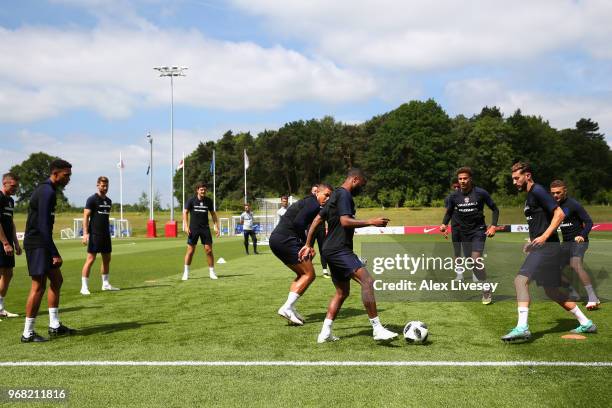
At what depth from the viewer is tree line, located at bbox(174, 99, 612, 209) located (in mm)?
81125

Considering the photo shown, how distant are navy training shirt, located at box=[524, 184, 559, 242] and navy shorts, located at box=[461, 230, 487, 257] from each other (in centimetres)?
306

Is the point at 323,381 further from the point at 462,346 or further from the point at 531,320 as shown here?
the point at 531,320

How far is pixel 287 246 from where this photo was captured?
8.38 m

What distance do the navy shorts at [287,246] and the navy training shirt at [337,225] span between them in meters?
1.65

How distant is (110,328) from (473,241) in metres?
6.64

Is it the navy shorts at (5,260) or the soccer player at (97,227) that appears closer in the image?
the navy shorts at (5,260)

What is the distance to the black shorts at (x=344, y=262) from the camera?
6594mm

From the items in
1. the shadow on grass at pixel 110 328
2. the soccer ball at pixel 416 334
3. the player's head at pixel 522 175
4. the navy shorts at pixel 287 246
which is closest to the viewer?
the soccer ball at pixel 416 334

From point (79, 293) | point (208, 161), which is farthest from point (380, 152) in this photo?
point (79, 293)

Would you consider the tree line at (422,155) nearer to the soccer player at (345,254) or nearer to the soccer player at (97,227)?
the soccer player at (97,227)

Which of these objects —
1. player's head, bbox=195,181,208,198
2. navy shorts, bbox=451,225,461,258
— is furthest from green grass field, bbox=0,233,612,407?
player's head, bbox=195,181,208,198

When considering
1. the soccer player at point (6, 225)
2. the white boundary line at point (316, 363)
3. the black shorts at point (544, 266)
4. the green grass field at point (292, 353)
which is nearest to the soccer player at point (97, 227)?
the green grass field at point (292, 353)

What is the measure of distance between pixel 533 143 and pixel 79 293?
86042 mm

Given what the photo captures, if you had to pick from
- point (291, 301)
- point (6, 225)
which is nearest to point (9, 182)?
point (6, 225)
